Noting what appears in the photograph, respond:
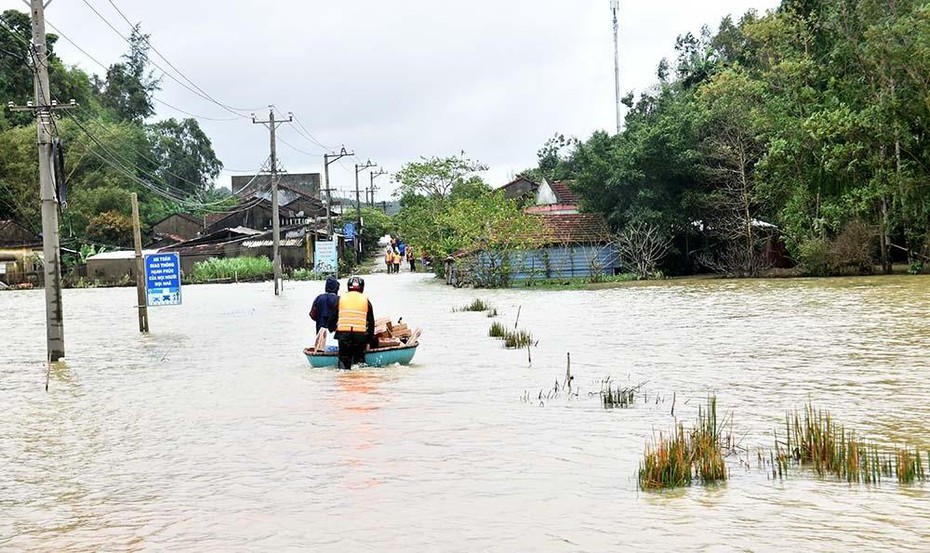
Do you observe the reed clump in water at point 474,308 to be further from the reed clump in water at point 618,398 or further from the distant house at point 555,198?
the distant house at point 555,198

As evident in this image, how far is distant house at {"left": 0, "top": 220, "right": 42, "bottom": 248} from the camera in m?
65.5

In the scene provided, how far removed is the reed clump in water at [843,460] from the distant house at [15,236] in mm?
64423

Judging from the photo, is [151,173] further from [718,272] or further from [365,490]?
[365,490]

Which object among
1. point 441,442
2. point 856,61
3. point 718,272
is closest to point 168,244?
point 718,272

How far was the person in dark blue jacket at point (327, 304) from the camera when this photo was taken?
16.7 meters

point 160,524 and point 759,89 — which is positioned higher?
point 759,89

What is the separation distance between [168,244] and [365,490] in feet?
227

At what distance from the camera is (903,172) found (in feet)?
127

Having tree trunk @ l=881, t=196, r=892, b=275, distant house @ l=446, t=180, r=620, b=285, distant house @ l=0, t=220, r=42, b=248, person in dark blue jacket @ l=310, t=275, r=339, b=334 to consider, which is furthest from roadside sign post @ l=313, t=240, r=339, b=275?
person in dark blue jacket @ l=310, t=275, r=339, b=334

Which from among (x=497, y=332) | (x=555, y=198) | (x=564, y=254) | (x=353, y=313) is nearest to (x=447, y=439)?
(x=353, y=313)

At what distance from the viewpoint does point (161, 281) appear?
26.0 metres

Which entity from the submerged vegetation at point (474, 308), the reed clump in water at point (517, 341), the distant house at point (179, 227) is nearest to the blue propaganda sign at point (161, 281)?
the submerged vegetation at point (474, 308)

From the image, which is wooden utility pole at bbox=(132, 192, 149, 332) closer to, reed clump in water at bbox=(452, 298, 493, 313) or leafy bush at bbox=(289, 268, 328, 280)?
reed clump in water at bbox=(452, 298, 493, 313)

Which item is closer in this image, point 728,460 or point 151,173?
point 728,460
